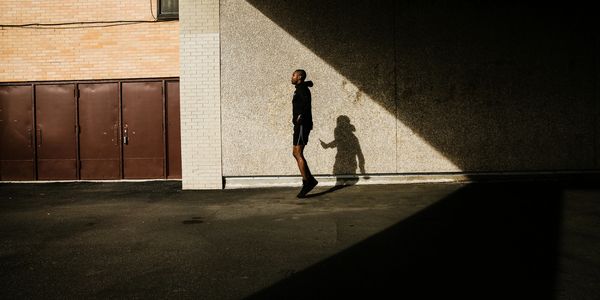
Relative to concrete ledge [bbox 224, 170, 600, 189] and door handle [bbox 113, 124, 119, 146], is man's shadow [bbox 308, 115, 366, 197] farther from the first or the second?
door handle [bbox 113, 124, 119, 146]

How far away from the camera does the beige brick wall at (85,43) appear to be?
9.86 metres

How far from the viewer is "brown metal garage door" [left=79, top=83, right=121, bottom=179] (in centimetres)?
1012

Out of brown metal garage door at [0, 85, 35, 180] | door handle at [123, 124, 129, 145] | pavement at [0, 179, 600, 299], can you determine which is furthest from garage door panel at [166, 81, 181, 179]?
brown metal garage door at [0, 85, 35, 180]

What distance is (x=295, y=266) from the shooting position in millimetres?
3496

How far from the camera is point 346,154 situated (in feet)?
26.1

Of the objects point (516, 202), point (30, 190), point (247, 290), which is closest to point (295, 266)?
point (247, 290)

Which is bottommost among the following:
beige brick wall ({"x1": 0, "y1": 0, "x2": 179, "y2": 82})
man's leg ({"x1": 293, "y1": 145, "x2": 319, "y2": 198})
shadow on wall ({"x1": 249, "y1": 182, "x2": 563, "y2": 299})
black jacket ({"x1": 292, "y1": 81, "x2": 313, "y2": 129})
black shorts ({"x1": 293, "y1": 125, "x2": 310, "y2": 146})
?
shadow on wall ({"x1": 249, "y1": 182, "x2": 563, "y2": 299})

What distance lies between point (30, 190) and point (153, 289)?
7.22 meters

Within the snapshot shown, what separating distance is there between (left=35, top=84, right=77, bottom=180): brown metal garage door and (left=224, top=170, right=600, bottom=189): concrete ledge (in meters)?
4.71

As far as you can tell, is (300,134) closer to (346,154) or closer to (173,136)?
(346,154)

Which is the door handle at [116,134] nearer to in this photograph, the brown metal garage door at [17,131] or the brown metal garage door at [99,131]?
the brown metal garage door at [99,131]

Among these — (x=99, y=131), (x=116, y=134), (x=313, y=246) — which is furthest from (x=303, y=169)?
(x=99, y=131)

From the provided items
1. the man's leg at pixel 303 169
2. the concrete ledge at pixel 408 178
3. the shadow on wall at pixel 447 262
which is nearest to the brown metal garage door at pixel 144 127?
the concrete ledge at pixel 408 178

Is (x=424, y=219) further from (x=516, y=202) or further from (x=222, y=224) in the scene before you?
(x=222, y=224)
